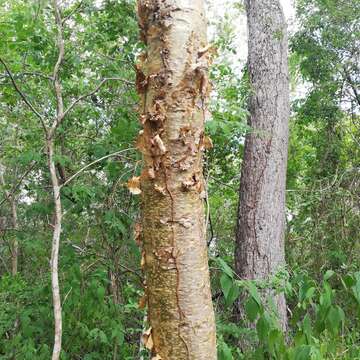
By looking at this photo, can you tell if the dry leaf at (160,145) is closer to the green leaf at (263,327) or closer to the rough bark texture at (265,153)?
the green leaf at (263,327)

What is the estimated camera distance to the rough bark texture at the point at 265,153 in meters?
4.83

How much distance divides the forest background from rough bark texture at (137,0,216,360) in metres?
0.31

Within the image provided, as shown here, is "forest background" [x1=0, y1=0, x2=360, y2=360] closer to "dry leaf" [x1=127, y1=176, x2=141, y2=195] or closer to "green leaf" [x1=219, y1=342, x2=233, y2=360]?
"green leaf" [x1=219, y1=342, x2=233, y2=360]

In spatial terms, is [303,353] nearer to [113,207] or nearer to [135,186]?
[135,186]

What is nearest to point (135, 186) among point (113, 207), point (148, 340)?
point (148, 340)

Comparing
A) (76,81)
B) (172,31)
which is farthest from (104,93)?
(172,31)

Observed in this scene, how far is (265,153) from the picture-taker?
16.5ft

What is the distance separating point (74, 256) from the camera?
3.53 metres

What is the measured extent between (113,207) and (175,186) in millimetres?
2259

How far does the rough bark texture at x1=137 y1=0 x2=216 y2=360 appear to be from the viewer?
1.31 m

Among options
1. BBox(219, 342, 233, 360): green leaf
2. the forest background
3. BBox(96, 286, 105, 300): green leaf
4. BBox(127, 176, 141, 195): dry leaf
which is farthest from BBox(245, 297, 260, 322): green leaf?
BBox(96, 286, 105, 300): green leaf

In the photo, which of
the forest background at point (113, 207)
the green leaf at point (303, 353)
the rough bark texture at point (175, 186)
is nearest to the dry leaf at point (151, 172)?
the rough bark texture at point (175, 186)

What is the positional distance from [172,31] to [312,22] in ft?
18.1

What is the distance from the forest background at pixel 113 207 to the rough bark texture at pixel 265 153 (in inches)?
11.1
